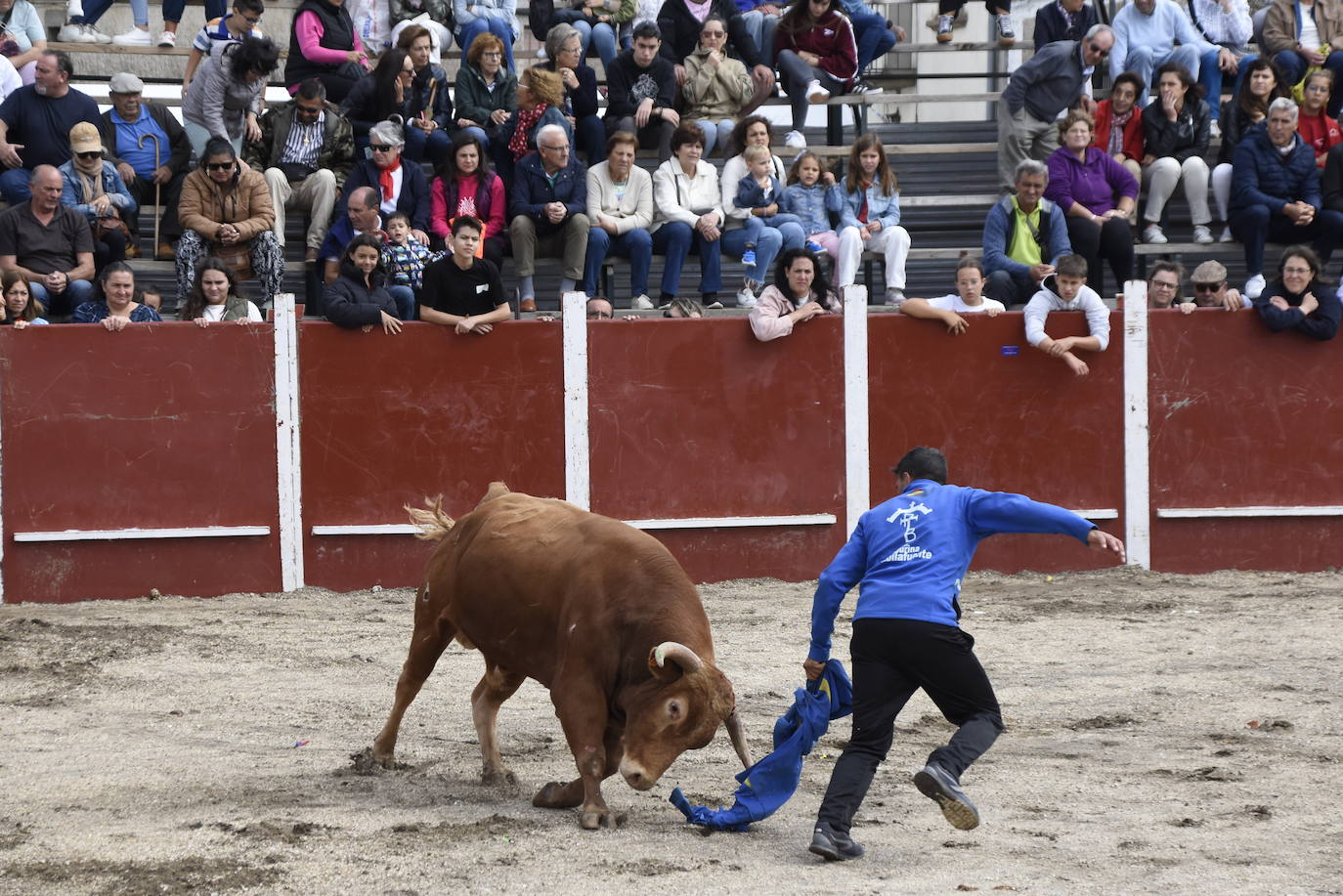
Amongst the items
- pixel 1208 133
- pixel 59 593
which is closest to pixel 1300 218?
pixel 1208 133

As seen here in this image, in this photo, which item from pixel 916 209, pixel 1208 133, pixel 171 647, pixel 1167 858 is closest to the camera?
pixel 1167 858

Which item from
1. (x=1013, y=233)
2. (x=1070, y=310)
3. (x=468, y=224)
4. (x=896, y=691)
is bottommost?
(x=896, y=691)

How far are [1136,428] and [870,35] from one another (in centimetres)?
507

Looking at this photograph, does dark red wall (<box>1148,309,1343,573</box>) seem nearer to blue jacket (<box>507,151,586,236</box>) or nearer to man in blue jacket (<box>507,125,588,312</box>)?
man in blue jacket (<box>507,125,588,312</box>)

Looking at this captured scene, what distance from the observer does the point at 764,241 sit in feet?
39.2

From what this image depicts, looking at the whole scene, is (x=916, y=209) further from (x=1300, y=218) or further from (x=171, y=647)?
(x=171, y=647)

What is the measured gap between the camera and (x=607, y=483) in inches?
432

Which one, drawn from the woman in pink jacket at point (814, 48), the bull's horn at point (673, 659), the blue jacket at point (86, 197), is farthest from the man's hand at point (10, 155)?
the bull's horn at point (673, 659)

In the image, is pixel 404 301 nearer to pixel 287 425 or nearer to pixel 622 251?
pixel 287 425

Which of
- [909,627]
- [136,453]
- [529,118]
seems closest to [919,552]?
[909,627]

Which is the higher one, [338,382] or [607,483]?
[338,382]

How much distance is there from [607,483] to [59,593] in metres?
3.46

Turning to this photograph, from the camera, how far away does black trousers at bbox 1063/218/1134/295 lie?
40.0ft

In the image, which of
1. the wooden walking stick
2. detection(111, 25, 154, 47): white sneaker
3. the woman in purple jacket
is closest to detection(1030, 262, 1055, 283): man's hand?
the woman in purple jacket
